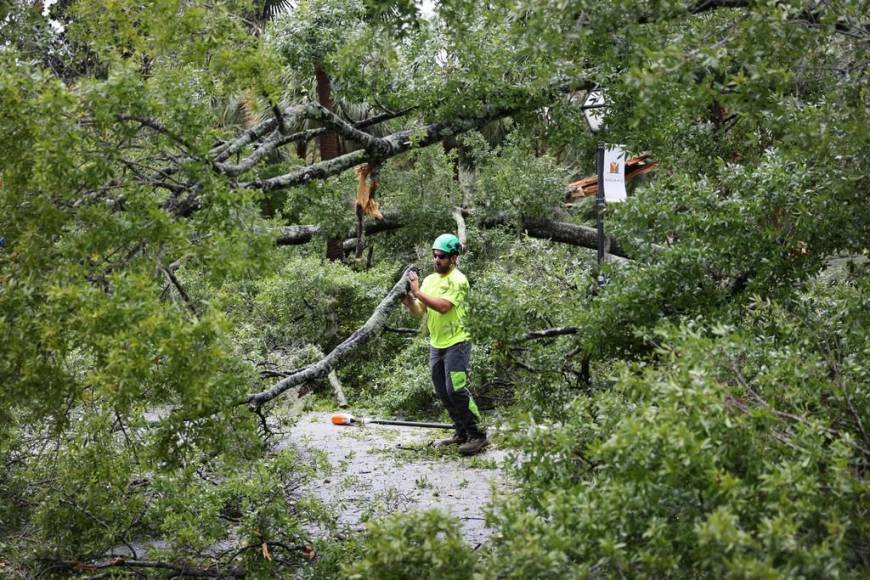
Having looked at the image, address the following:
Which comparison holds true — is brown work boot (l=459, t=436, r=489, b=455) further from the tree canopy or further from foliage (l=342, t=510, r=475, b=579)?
foliage (l=342, t=510, r=475, b=579)

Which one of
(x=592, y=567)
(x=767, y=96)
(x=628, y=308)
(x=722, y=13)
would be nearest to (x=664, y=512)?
(x=592, y=567)

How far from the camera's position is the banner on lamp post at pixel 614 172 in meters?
6.93

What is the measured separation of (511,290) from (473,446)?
9.59ft

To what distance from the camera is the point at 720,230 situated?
17.7 ft

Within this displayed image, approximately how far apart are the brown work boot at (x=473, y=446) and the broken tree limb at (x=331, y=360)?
1706mm

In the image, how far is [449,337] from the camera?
8.12 metres

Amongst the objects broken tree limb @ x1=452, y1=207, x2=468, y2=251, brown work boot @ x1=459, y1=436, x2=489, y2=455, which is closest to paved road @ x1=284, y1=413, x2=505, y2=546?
brown work boot @ x1=459, y1=436, x2=489, y2=455

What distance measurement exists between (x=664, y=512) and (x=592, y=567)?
0.36m

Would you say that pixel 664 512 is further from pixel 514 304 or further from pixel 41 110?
pixel 41 110

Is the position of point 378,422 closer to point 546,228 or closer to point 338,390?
point 338,390

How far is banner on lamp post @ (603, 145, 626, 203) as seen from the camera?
6926mm

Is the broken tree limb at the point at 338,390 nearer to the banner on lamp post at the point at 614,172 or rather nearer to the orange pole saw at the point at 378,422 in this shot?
the orange pole saw at the point at 378,422

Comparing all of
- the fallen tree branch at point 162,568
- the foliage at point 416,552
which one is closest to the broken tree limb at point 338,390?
the fallen tree branch at point 162,568

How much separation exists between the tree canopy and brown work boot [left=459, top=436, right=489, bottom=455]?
2.00 m
